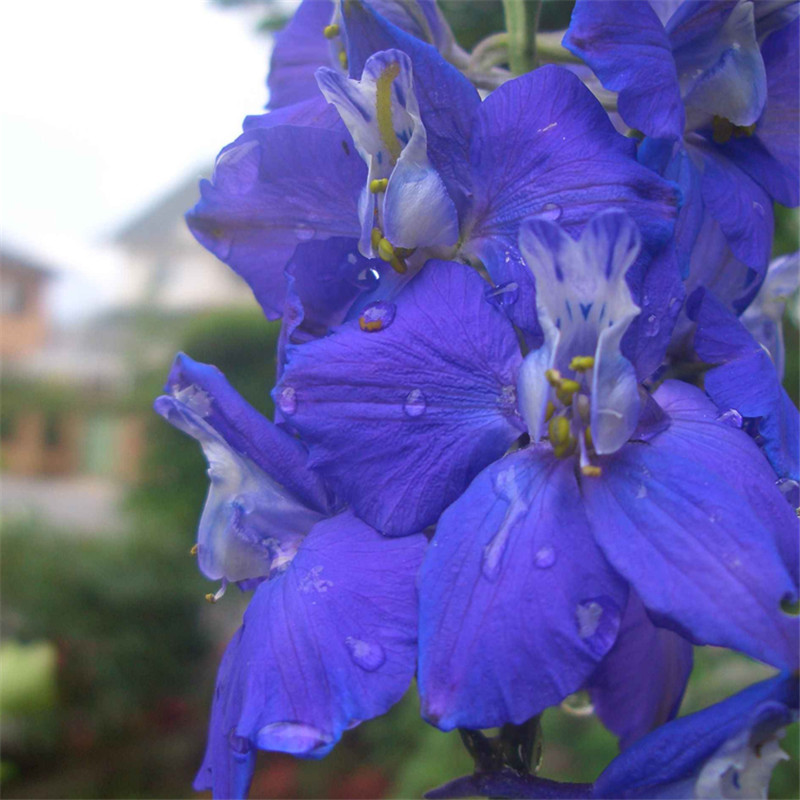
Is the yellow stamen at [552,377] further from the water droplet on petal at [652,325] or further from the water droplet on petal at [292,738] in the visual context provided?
the water droplet on petal at [292,738]

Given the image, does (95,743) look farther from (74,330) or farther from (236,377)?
(74,330)

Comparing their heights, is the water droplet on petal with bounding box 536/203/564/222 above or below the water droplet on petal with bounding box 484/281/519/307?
above

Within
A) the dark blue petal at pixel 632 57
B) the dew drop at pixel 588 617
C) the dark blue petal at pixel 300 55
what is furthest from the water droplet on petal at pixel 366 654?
the dark blue petal at pixel 300 55

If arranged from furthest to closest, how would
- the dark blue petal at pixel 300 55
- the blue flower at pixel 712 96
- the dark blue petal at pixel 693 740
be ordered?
1. the dark blue petal at pixel 300 55
2. the blue flower at pixel 712 96
3. the dark blue petal at pixel 693 740

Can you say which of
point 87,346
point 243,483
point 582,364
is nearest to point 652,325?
point 582,364

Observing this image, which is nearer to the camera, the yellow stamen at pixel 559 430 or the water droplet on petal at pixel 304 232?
the yellow stamen at pixel 559 430

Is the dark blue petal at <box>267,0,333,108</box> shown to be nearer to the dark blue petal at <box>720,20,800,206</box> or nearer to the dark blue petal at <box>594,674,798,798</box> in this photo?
the dark blue petal at <box>720,20,800,206</box>

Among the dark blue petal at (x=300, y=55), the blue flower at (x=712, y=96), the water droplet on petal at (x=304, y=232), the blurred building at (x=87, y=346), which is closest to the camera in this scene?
the blue flower at (x=712, y=96)

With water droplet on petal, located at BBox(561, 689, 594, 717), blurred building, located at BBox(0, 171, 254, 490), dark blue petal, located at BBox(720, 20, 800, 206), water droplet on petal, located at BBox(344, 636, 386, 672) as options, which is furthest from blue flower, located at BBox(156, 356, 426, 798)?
blurred building, located at BBox(0, 171, 254, 490)

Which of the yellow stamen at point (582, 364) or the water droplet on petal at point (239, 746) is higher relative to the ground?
the yellow stamen at point (582, 364)

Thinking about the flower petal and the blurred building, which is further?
the blurred building
